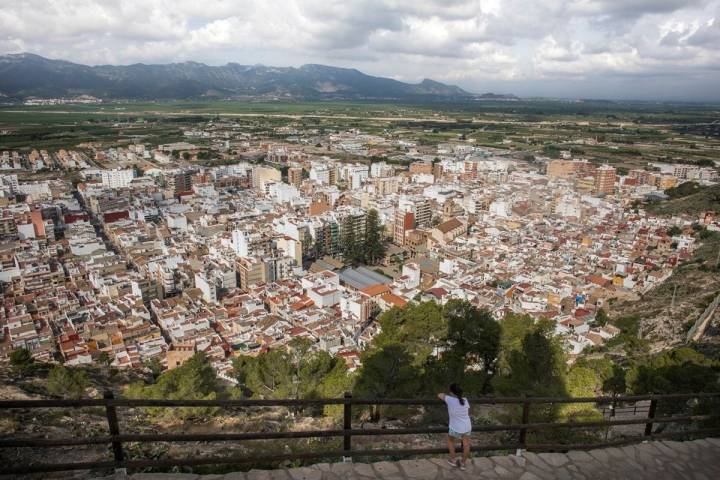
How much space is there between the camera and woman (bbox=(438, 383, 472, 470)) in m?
2.96

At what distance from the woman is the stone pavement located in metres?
0.07

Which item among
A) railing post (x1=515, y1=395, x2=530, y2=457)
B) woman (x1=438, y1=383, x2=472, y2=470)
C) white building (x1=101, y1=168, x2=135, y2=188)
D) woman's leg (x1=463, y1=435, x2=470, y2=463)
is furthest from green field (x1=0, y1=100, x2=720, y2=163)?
woman's leg (x1=463, y1=435, x2=470, y2=463)

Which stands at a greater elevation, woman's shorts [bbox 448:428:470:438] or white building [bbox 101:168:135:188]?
woman's shorts [bbox 448:428:470:438]

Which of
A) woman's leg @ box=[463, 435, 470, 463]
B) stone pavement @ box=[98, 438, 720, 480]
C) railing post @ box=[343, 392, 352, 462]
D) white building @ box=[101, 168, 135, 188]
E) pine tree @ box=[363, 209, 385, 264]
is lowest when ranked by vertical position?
pine tree @ box=[363, 209, 385, 264]

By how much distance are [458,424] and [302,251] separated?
23.9 meters

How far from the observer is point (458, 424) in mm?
3029

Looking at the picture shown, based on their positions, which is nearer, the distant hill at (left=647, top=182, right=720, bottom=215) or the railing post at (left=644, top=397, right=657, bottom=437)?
the railing post at (left=644, top=397, right=657, bottom=437)

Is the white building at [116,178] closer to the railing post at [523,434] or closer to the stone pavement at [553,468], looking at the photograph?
the stone pavement at [553,468]

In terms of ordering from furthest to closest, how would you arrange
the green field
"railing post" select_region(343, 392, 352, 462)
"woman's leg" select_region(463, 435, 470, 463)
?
1. the green field
2. "woman's leg" select_region(463, 435, 470, 463)
3. "railing post" select_region(343, 392, 352, 462)

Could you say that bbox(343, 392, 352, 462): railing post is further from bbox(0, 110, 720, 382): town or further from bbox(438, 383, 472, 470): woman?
bbox(0, 110, 720, 382): town

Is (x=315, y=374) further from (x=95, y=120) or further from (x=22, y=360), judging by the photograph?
(x=95, y=120)

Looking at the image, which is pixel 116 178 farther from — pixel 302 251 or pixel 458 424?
pixel 458 424

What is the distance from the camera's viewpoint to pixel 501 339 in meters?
8.35

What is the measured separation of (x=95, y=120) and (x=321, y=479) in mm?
102375
